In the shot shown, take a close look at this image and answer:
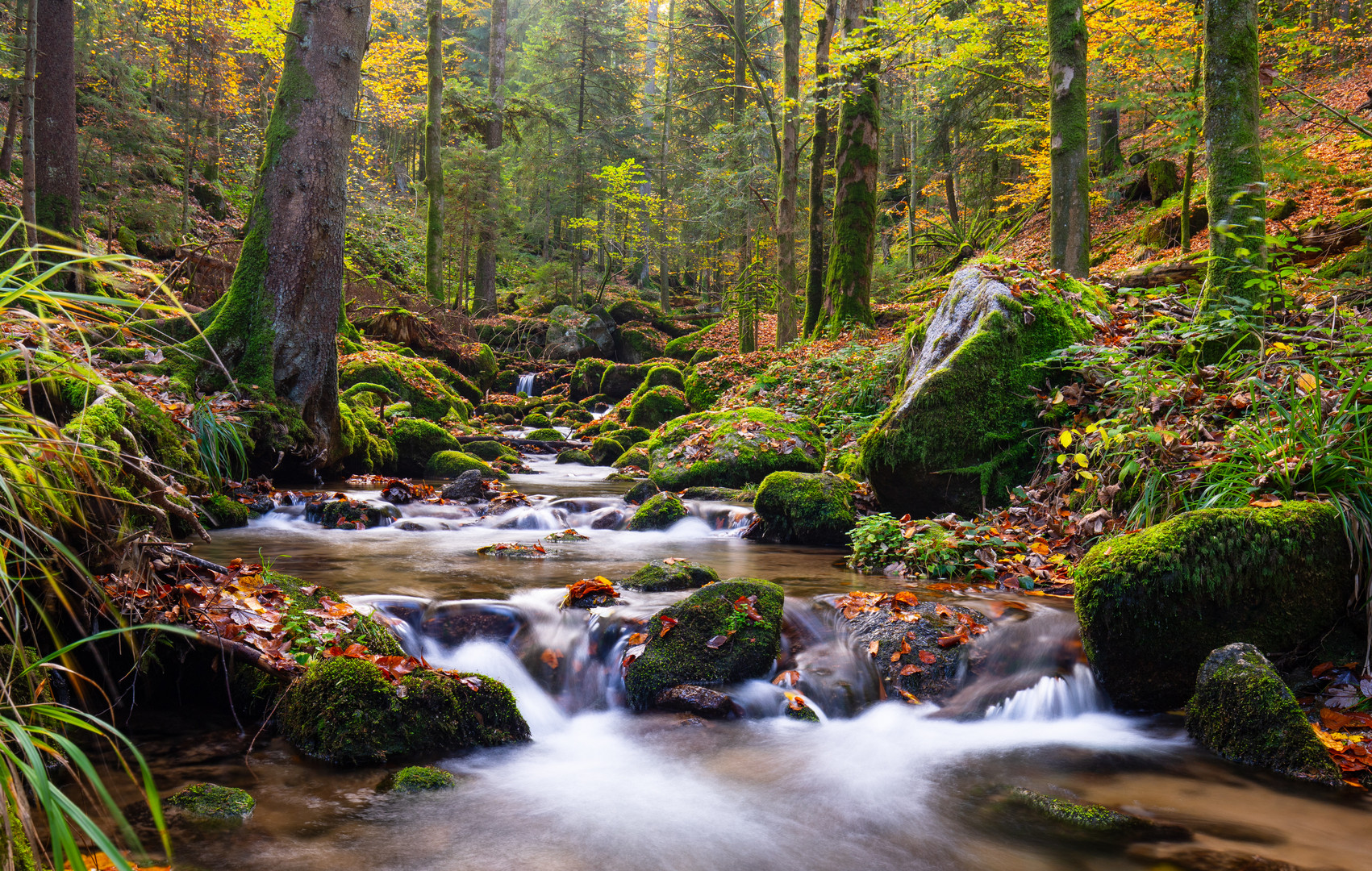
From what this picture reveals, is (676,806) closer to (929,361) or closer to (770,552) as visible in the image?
(770,552)

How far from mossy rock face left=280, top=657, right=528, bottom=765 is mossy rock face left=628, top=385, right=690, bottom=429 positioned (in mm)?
12331

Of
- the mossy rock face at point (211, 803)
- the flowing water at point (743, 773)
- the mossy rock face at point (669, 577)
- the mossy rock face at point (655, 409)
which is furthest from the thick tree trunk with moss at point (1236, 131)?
the mossy rock face at point (655, 409)

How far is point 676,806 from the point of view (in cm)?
329

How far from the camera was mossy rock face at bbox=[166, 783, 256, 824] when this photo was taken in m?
2.74

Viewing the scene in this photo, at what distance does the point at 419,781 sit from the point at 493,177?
949 inches

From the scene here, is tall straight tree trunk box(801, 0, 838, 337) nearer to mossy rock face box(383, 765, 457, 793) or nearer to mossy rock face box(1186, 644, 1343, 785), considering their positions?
mossy rock face box(1186, 644, 1343, 785)

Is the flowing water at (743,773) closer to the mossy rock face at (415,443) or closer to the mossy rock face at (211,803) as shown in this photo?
the mossy rock face at (211,803)

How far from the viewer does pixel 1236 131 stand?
564 cm

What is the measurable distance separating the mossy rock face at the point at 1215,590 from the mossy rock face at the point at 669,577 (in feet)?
8.94

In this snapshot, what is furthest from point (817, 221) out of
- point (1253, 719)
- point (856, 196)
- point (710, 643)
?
point (1253, 719)

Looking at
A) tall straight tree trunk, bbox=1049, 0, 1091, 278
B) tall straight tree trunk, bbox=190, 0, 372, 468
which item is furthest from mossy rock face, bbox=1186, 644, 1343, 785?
tall straight tree trunk, bbox=190, 0, 372, 468

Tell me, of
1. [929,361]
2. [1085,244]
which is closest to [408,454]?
[929,361]

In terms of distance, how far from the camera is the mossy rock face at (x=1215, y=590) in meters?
3.71

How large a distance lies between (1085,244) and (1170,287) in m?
2.29
